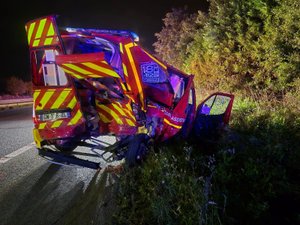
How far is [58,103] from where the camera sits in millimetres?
4711

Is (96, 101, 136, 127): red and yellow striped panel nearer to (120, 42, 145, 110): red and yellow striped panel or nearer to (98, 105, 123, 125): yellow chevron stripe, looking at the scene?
(98, 105, 123, 125): yellow chevron stripe

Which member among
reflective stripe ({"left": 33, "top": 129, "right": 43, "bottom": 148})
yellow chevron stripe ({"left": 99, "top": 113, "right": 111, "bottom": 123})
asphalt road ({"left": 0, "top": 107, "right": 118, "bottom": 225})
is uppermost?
yellow chevron stripe ({"left": 99, "top": 113, "right": 111, "bottom": 123})

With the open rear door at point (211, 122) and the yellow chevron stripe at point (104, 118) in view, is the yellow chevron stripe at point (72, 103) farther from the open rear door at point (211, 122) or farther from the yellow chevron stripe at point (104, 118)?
the open rear door at point (211, 122)

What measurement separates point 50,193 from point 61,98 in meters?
1.54

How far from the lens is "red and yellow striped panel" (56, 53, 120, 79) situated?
4.00 meters

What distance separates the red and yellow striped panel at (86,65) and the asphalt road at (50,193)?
1.70 metres

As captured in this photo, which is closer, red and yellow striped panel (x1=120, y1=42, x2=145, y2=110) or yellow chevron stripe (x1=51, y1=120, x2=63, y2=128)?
red and yellow striped panel (x1=120, y1=42, x2=145, y2=110)

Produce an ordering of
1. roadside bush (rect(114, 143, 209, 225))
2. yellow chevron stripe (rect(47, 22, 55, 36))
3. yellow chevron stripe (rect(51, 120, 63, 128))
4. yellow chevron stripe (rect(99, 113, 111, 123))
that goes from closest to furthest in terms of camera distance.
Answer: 1. roadside bush (rect(114, 143, 209, 225))
2. yellow chevron stripe (rect(47, 22, 55, 36))
3. yellow chevron stripe (rect(51, 120, 63, 128))
4. yellow chevron stripe (rect(99, 113, 111, 123))

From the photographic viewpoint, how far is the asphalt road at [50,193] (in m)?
3.61

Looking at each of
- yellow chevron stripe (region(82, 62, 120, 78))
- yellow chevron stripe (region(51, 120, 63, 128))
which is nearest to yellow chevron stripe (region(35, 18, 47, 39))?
yellow chevron stripe (region(82, 62, 120, 78))

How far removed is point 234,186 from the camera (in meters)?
3.58

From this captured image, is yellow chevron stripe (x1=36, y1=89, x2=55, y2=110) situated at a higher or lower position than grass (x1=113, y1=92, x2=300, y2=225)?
higher

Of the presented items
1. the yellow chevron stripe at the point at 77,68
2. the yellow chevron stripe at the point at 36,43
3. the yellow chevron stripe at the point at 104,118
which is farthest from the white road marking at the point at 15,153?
the yellow chevron stripe at the point at 77,68

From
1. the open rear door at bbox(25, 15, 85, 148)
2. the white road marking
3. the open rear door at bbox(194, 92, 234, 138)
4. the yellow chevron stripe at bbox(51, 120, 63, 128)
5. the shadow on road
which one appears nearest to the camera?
the shadow on road
